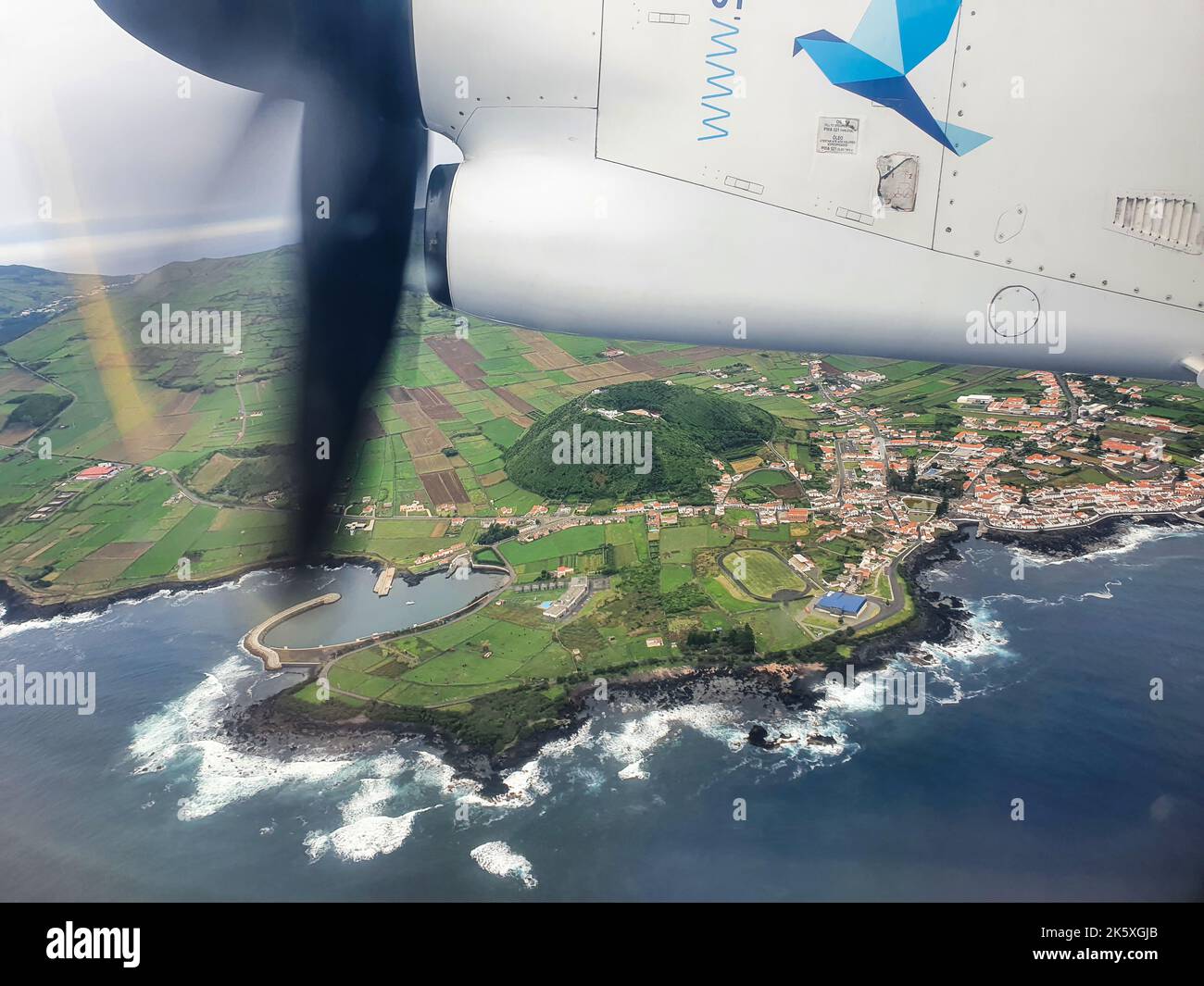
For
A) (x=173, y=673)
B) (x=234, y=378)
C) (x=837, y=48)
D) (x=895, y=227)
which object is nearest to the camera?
(x=837, y=48)

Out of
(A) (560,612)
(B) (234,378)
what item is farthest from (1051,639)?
(B) (234,378)

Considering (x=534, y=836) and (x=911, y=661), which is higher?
(x=911, y=661)

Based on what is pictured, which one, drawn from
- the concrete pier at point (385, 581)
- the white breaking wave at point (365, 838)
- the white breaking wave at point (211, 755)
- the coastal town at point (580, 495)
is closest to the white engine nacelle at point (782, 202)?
the white breaking wave at point (365, 838)

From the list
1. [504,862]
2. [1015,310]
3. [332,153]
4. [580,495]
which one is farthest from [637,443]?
[1015,310]

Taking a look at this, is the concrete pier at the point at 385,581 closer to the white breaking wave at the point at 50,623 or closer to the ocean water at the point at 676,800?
the ocean water at the point at 676,800

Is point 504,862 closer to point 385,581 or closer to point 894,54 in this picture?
point 385,581

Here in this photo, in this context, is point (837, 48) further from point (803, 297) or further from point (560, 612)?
point (560, 612)
